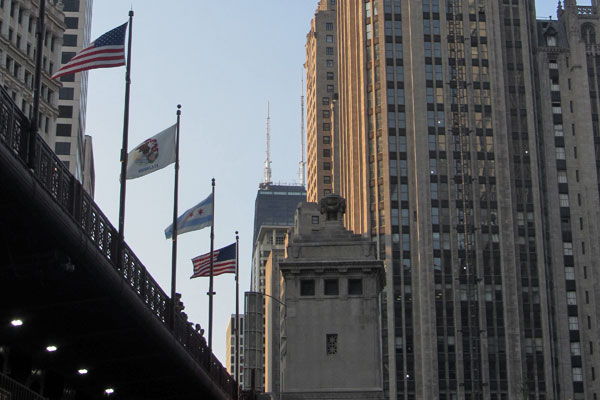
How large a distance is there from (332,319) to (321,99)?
105 metres

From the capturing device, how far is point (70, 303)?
96.4 ft

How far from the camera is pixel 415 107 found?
12362 cm

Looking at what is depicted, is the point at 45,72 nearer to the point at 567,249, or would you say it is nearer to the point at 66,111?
the point at 66,111

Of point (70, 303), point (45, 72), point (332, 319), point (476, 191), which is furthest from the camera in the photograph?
point (476, 191)

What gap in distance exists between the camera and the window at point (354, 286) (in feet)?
236

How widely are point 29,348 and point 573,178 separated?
334 ft

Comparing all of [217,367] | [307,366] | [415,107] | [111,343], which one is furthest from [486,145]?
[111,343]

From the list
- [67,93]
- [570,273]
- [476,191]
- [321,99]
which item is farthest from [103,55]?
[321,99]

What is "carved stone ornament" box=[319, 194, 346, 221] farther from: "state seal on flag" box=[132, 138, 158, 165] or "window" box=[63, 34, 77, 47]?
"window" box=[63, 34, 77, 47]

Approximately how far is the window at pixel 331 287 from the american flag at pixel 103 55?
42.0 meters

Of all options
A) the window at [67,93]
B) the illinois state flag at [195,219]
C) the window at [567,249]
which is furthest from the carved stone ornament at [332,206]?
the window at [567,249]

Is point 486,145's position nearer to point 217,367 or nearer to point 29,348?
point 217,367

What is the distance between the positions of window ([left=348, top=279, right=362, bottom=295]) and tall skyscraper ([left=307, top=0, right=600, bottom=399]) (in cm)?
4235

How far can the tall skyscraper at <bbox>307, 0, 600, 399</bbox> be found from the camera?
11419 centimetres
